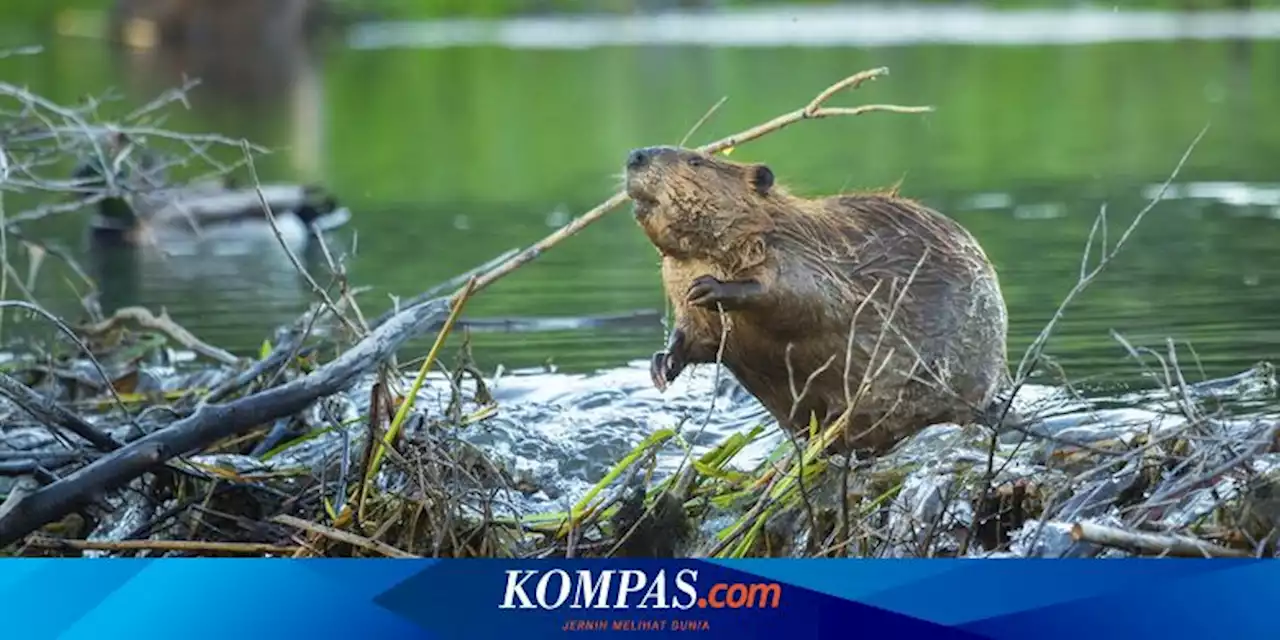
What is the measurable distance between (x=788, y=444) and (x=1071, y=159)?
9.48m

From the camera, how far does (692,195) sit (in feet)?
14.4

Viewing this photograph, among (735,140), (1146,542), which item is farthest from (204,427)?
(1146,542)

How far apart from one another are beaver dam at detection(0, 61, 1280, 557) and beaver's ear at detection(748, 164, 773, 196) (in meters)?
0.07

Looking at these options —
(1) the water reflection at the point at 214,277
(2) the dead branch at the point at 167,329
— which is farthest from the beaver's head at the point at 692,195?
(1) the water reflection at the point at 214,277

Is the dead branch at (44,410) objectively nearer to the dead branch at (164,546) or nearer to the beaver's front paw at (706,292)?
the dead branch at (164,546)

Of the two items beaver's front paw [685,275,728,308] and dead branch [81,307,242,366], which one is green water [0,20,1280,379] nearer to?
beaver's front paw [685,275,728,308]

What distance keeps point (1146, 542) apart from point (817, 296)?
1174mm

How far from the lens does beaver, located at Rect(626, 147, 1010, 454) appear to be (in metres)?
4.41

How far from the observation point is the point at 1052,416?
15.9 ft

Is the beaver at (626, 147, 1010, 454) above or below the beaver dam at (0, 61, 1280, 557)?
above

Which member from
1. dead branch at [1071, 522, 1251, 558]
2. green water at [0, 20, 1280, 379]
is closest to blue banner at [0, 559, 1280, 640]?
dead branch at [1071, 522, 1251, 558]

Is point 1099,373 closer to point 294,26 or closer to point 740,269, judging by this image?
point 740,269

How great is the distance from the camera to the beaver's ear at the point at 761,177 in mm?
4508

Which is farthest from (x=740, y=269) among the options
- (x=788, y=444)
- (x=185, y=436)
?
(x=185, y=436)
